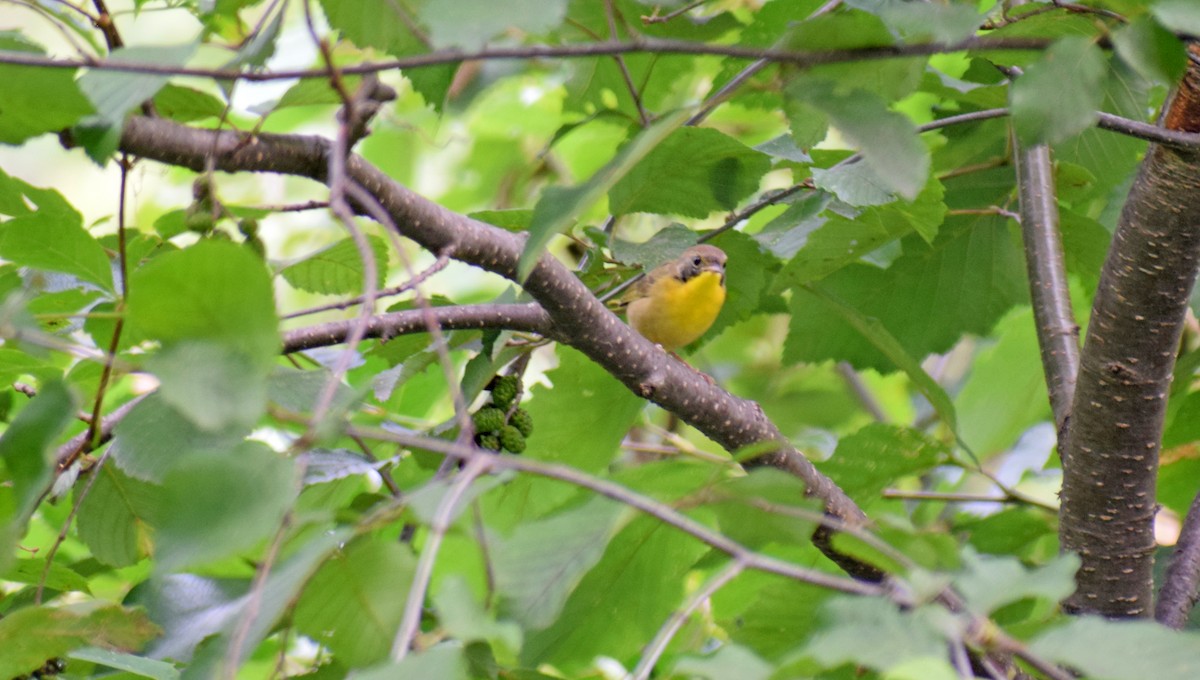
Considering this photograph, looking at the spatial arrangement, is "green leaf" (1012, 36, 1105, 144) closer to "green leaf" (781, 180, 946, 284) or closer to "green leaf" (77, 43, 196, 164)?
"green leaf" (77, 43, 196, 164)

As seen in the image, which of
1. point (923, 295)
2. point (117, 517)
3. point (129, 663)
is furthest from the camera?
point (923, 295)

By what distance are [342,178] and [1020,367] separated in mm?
2617

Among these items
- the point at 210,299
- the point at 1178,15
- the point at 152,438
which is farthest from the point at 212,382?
the point at 1178,15

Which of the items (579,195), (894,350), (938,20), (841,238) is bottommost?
(579,195)

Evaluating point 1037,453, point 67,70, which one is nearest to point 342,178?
point 67,70

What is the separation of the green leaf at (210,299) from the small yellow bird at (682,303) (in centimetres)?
273

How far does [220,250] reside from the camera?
87cm

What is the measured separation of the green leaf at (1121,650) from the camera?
→ 78cm

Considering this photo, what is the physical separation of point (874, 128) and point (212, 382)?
0.63 m

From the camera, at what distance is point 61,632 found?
128 cm

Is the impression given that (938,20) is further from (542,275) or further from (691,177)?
(691,177)

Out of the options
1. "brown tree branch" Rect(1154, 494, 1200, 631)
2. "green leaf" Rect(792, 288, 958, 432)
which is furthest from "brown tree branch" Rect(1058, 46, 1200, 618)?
"green leaf" Rect(792, 288, 958, 432)

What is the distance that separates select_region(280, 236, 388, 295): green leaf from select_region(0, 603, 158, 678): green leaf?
75cm

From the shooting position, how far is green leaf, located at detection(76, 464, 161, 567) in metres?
1.77
